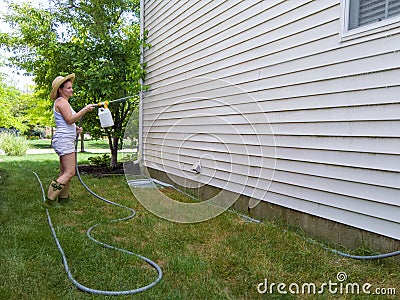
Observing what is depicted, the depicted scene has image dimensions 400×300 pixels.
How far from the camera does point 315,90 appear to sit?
278cm

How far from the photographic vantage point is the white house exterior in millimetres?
2270

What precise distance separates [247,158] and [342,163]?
125 centimetres

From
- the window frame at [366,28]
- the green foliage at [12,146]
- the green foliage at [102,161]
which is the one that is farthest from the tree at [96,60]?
the window frame at [366,28]

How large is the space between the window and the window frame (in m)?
0.03

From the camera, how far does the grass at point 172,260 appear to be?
6.28 feet

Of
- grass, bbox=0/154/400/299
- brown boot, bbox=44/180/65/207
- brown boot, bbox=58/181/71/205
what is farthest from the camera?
brown boot, bbox=58/181/71/205

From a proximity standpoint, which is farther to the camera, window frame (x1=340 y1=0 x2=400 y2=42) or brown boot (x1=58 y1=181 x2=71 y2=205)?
brown boot (x1=58 y1=181 x2=71 y2=205)

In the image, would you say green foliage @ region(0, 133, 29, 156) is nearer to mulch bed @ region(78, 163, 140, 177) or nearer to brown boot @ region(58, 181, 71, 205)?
mulch bed @ region(78, 163, 140, 177)

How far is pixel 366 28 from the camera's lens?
232 centimetres

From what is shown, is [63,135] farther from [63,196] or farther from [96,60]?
[96,60]

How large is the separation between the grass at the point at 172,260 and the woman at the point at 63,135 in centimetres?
35

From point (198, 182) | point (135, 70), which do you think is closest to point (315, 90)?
point (198, 182)

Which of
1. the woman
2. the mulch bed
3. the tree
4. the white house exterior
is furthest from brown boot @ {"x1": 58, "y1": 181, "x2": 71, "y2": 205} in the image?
the mulch bed

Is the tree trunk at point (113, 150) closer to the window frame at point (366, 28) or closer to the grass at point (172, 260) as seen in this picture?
the grass at point (172, 260)
